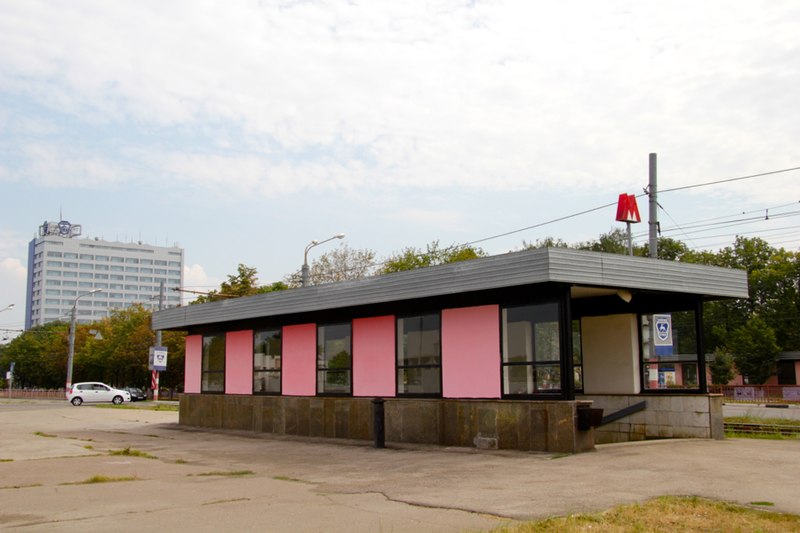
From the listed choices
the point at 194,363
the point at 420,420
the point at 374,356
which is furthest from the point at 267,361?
the point at 420,420

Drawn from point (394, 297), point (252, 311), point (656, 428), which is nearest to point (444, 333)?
point (394, 297)

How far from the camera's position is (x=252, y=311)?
2228cm

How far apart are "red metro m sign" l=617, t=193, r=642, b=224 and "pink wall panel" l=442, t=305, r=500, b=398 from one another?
8453mm

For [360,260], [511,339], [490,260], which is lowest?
[511,339]

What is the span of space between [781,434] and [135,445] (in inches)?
597

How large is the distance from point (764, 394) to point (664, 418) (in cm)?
3200

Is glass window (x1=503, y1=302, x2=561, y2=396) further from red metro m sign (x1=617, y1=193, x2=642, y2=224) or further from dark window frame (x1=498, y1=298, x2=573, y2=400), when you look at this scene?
red metro m sign (x1=617, y1=193, x2=642, y2=224)

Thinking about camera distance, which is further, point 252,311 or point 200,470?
point 252,311

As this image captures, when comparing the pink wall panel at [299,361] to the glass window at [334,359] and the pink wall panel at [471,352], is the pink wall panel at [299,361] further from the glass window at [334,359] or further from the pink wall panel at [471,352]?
the pink wall panel at [471,352]

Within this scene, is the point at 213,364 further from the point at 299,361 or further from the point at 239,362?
the point at 299,361

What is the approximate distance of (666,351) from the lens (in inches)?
736

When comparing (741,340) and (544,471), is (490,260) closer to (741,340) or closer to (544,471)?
(544,471)

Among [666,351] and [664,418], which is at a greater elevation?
[666,351]

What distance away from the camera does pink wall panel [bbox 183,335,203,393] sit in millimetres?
25625
